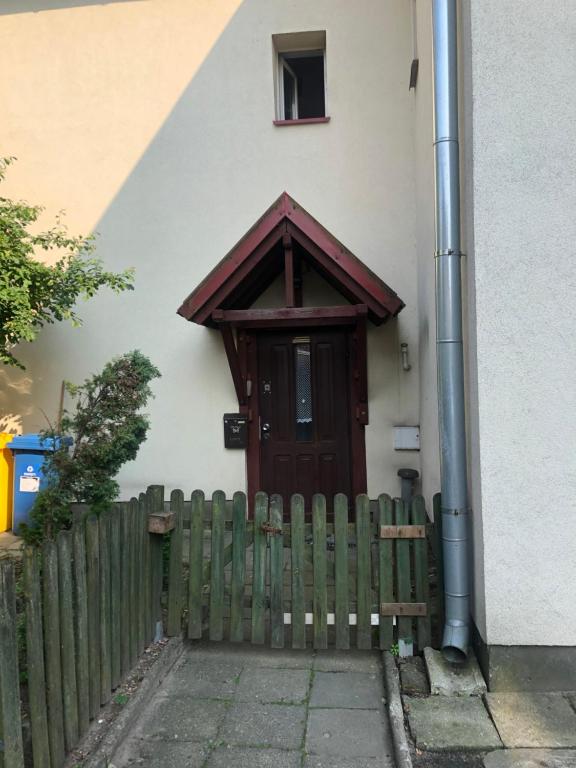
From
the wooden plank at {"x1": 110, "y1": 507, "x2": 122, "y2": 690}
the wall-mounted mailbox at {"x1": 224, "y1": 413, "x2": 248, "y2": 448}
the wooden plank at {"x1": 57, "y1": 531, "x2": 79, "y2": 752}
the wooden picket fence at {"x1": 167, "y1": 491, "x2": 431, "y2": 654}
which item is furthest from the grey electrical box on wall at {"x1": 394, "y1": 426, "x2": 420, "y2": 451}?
the wooden plank at {"x1": 57, "y1": 531, "x2": 79, "y2": 752}

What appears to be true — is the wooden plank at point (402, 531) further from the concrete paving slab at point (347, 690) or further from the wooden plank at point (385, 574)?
the concrete paving slab at point (347, 690)

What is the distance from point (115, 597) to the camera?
282cm

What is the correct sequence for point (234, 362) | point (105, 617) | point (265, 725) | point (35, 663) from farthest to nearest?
1. point (234, 362)
2. point (105, 617)
3. point (265, 725)
4. point (35, 663)

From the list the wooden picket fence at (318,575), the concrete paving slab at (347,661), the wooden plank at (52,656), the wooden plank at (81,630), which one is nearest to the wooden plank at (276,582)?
the wooden picket fence at (318,575)

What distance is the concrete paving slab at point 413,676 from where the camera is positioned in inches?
111

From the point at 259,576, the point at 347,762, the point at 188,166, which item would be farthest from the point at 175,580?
the point at 188,166

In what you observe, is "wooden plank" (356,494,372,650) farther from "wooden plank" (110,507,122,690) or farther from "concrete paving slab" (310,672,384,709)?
"wooden plank" (110,507,122,690)

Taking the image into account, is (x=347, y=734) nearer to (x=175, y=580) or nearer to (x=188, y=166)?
(x=175, y=580)

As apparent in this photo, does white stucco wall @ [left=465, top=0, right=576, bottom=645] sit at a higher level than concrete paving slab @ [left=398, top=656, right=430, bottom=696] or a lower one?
higher

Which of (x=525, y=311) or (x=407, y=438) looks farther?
(x=407, y=438)

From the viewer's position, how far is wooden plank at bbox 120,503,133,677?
2895 millimetres

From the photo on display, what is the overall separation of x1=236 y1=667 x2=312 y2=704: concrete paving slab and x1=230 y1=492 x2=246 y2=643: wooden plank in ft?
0.78

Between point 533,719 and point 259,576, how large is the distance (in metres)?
1.63

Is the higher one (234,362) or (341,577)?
(234,362)
